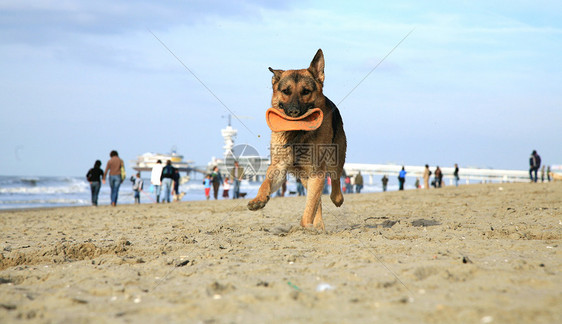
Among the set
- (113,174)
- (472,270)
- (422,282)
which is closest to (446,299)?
(422,282)

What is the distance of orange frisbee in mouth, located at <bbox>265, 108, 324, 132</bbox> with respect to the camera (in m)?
5.49

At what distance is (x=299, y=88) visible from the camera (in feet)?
18.7

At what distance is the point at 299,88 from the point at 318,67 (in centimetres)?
52

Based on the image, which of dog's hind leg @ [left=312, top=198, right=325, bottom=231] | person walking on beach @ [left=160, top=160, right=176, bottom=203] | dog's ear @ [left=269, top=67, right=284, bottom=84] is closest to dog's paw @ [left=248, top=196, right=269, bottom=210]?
dog's hind leg @ [left=312, top=198, right=325, bottom=231]

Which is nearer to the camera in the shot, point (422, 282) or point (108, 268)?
point (422, 282)

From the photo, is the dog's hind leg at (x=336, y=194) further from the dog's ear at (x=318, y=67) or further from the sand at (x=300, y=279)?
the dog's ear at (x=318, y=67)

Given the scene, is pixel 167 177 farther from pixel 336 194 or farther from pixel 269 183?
pixel 269 183

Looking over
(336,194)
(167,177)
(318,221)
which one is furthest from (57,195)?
(318,221)

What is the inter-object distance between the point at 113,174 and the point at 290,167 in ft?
36.2

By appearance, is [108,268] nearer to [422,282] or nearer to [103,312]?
[103,312]

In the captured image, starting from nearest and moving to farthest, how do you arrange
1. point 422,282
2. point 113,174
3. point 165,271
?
point 422,282 → point 165,271 → point 113,174

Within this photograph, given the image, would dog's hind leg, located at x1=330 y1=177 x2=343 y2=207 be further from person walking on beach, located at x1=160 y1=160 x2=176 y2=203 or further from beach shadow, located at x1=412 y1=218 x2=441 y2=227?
person walking on beach, located at x1=160 y1=160 x2=176 y2=203

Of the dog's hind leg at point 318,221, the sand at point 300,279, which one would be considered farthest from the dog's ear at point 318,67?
the sand at point 300,279

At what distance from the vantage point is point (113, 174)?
15.6 metres
